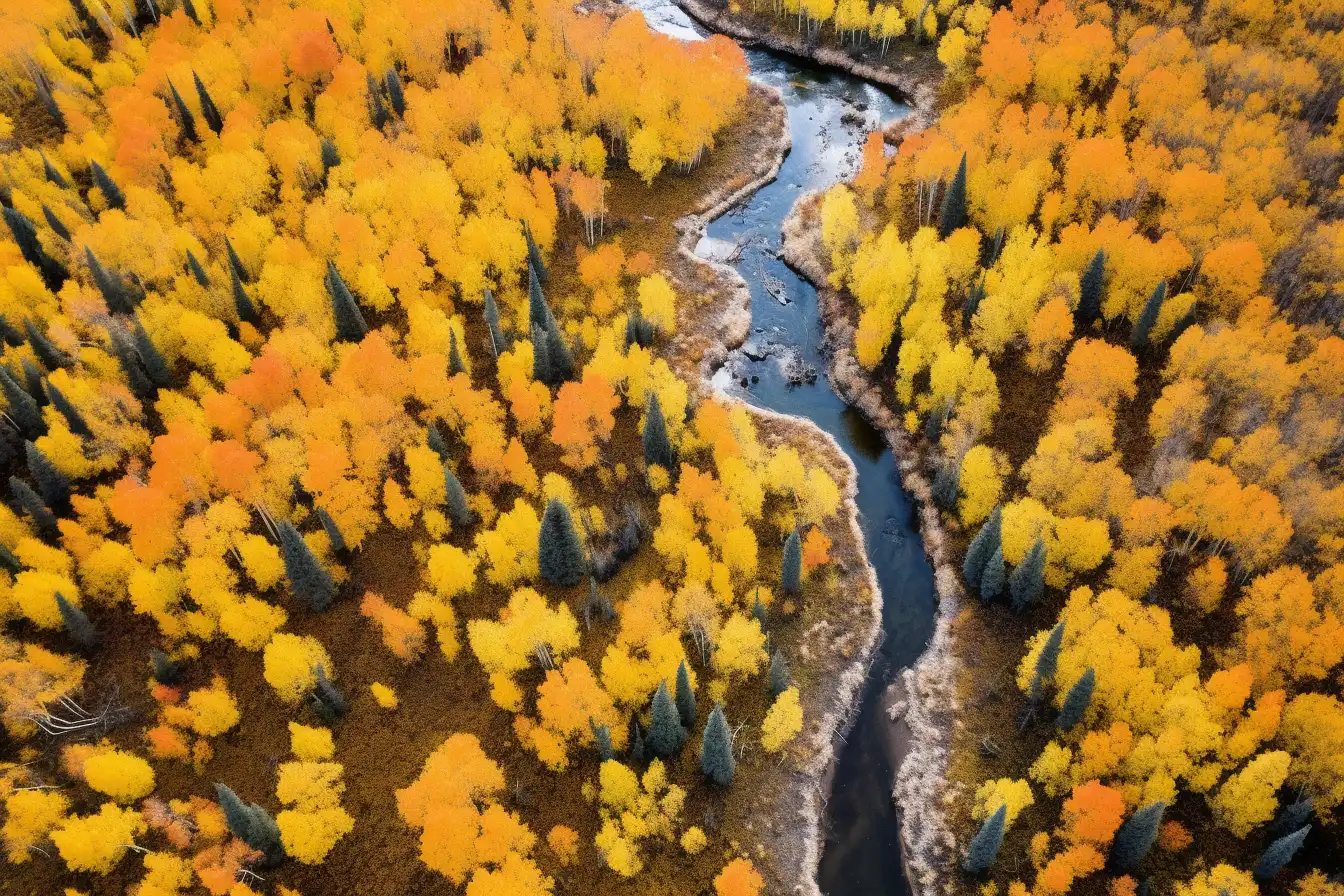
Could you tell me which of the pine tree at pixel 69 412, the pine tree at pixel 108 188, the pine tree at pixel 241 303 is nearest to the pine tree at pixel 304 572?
the pine tree at pixel 69 412

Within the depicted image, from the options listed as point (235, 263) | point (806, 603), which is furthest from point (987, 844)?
point (235, 263)

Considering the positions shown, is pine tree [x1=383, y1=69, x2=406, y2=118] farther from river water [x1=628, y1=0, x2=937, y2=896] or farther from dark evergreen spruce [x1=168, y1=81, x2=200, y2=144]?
river water [x1=628, y1=0, x2=937, y2=896]

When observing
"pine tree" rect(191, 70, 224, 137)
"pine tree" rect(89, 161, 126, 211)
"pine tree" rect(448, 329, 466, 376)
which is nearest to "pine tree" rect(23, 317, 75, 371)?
"pine tree" rect(89, 161, 126, 211)

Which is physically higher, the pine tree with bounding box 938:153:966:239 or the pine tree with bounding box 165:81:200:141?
the pine tree with bounding box 938:153:966:239

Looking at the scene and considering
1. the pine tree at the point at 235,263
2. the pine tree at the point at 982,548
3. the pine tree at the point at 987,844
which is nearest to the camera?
the pine tree at the point at 987,844

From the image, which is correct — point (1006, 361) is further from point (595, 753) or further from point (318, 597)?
point (318, 597)

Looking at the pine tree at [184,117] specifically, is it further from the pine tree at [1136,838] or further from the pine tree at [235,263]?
the pine tree at [1136,838]
